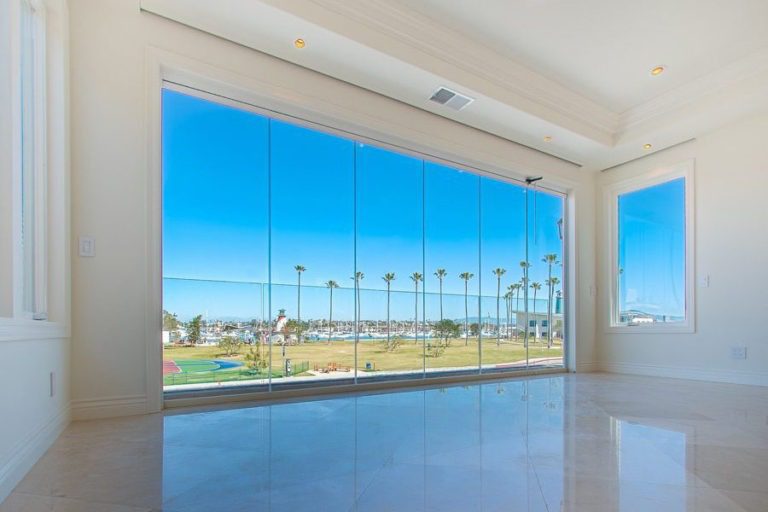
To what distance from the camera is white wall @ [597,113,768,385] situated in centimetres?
475

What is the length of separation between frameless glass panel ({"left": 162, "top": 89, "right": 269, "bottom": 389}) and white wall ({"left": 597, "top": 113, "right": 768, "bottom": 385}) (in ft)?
16.2

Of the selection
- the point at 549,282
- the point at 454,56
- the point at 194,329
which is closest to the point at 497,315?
the point at 549,282

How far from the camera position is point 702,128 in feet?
16.8

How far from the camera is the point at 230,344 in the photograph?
390cm

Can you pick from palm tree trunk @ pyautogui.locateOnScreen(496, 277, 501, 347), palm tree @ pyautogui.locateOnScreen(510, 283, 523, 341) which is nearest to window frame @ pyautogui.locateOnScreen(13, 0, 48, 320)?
palm tree trunk @ pyautogui.locateOnScreen(496, 277, 501, 347)

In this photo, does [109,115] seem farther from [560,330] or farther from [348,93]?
[560,330]

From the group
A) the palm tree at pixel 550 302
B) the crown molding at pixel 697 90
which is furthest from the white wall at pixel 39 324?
the crown molding at pixel 697 90

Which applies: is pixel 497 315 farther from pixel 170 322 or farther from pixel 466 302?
pixel 170 322

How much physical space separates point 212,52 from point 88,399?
264cm

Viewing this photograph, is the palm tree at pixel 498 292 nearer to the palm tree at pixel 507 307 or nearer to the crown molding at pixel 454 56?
the palm tree at pixel 507 307

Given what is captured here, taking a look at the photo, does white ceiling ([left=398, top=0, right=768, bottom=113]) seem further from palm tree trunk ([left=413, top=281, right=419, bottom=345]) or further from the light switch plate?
the light switch plate

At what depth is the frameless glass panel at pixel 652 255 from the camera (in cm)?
557

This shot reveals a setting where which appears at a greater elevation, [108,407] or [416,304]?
[416,304]

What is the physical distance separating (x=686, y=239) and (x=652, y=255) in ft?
1.59
